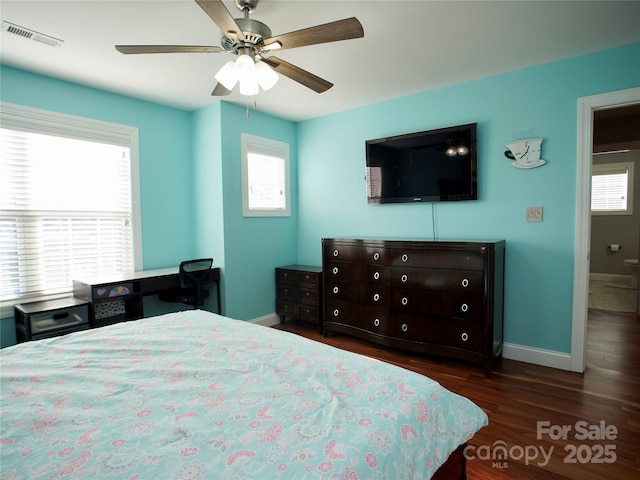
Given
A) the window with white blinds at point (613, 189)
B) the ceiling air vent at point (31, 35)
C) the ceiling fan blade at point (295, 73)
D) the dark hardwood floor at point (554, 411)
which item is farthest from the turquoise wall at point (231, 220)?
the window with white blinds at point (613, 189)

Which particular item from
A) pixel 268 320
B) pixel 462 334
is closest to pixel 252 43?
pixel 462 334

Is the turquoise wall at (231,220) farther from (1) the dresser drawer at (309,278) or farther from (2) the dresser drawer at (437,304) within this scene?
(2) the dresser drawer at (437,304)

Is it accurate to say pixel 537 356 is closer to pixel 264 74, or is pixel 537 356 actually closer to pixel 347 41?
pixel 347 41

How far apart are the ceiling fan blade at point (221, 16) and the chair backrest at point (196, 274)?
223 cm

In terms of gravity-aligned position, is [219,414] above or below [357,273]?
below

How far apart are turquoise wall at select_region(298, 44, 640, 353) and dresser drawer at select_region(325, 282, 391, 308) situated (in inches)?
28.8

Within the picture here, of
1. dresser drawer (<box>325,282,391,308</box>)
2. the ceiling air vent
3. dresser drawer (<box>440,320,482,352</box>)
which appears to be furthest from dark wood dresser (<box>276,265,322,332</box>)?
the ceiling air vent

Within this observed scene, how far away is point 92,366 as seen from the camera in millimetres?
1488

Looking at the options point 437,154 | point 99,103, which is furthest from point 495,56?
point 99,103

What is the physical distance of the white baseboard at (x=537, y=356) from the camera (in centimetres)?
292

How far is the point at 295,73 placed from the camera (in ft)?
6.71

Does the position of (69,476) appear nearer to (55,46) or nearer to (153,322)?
(153,322)

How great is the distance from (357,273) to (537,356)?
1748 millimetres

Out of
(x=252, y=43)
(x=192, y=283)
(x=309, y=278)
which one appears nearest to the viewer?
(x=252, y=43)
